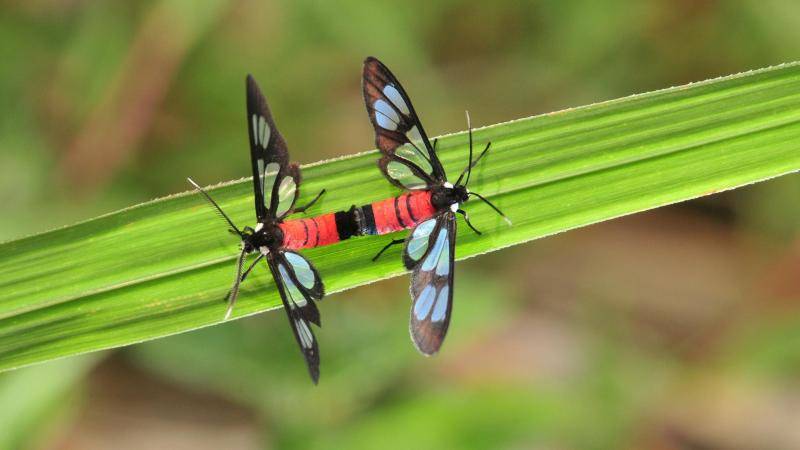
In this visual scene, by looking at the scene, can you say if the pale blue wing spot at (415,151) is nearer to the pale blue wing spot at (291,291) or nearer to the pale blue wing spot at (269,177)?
the pale blue wing spot at (269,177)

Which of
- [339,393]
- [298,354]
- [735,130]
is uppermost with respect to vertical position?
[735,130]

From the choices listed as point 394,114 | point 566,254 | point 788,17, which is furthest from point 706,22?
point 394,114

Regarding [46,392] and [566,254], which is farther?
[566,254]

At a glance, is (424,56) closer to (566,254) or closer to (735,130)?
(566,254)

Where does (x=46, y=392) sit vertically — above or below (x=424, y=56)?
below

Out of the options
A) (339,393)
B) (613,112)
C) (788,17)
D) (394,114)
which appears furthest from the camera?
(788,17)

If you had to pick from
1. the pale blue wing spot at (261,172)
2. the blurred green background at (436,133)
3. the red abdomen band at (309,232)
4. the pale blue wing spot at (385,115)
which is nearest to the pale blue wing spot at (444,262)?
the red abdomen band at (309,232)

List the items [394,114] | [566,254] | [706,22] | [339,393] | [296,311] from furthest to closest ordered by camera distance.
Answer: [566,254], [706,22], [339,393], [394,114], [296,311]
